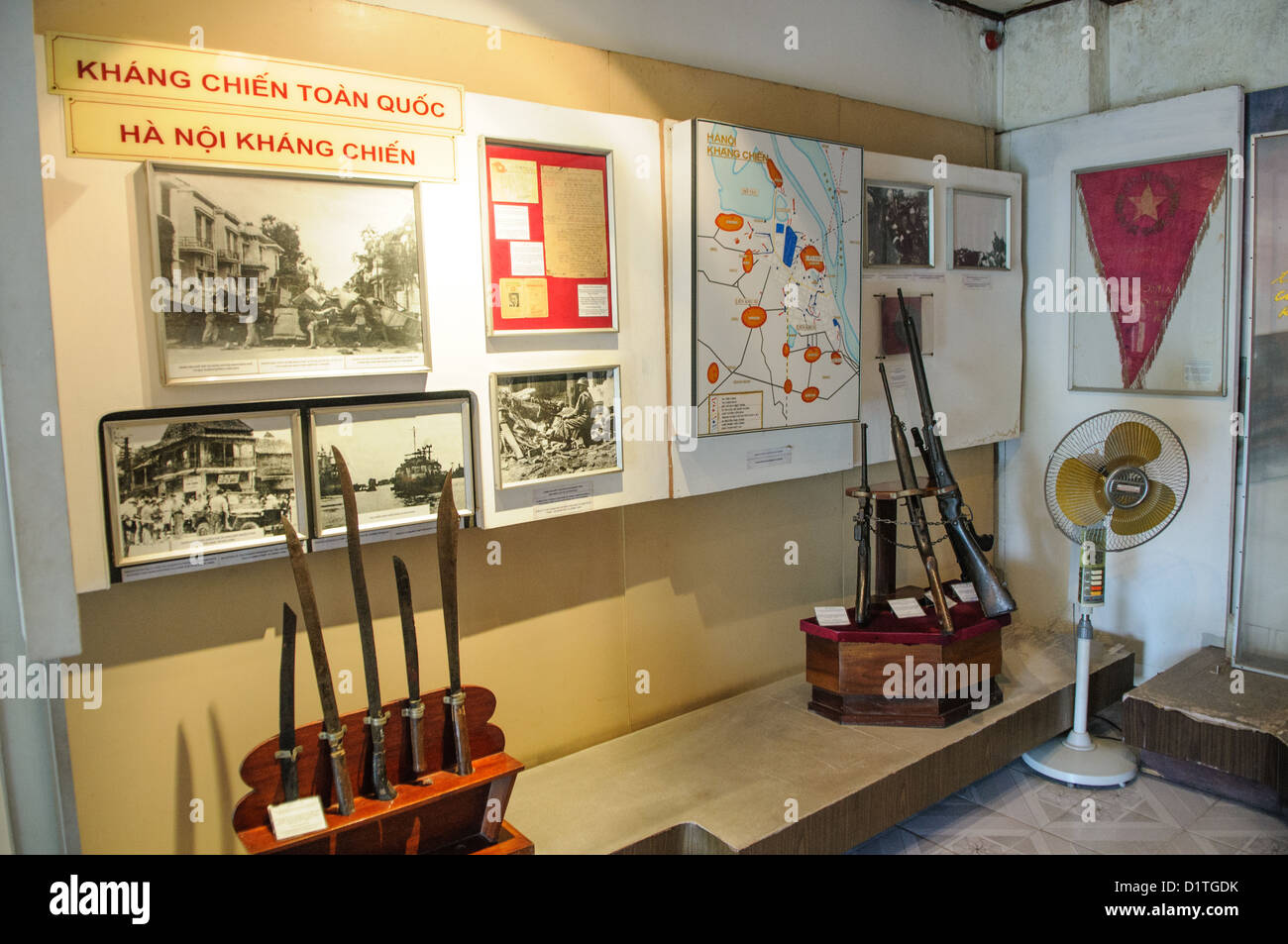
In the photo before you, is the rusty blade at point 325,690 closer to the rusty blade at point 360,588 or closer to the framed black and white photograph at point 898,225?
the rusty blade at point 360,588

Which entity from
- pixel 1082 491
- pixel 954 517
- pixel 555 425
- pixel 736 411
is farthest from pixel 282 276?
pixel 1082 491

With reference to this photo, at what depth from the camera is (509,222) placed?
104 inches

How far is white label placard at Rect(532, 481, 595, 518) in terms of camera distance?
9.07ft

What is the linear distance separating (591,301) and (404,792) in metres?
1.51

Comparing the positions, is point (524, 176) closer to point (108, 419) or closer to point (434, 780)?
point (108, 419)

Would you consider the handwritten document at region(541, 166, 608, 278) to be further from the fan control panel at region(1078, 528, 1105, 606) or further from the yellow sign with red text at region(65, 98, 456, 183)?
the fan control panel at region(1078, 528, 1105, 606)

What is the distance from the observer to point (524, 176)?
2652mm

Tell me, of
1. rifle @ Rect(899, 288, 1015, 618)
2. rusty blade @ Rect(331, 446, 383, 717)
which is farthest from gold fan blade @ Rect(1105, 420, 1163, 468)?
rusty blade @ Rect(331, 446, 383, 717)

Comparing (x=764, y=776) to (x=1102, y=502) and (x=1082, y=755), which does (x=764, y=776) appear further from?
(x=1102, y=502)

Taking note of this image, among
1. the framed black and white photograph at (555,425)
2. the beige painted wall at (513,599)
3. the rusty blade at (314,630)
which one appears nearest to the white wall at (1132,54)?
the beige painted wall at (513,599)

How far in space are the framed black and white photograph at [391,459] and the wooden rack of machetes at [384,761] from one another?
0.77 feet

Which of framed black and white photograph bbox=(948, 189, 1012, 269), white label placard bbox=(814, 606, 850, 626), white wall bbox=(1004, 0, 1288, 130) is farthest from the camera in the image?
framed black and white photograph bbox=(948, 189, 1012, 269)

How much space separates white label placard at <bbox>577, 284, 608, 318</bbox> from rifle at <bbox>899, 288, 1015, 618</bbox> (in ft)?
4.64

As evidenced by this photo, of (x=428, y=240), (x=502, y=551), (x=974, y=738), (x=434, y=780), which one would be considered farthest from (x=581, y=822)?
(x=428, y=240)
